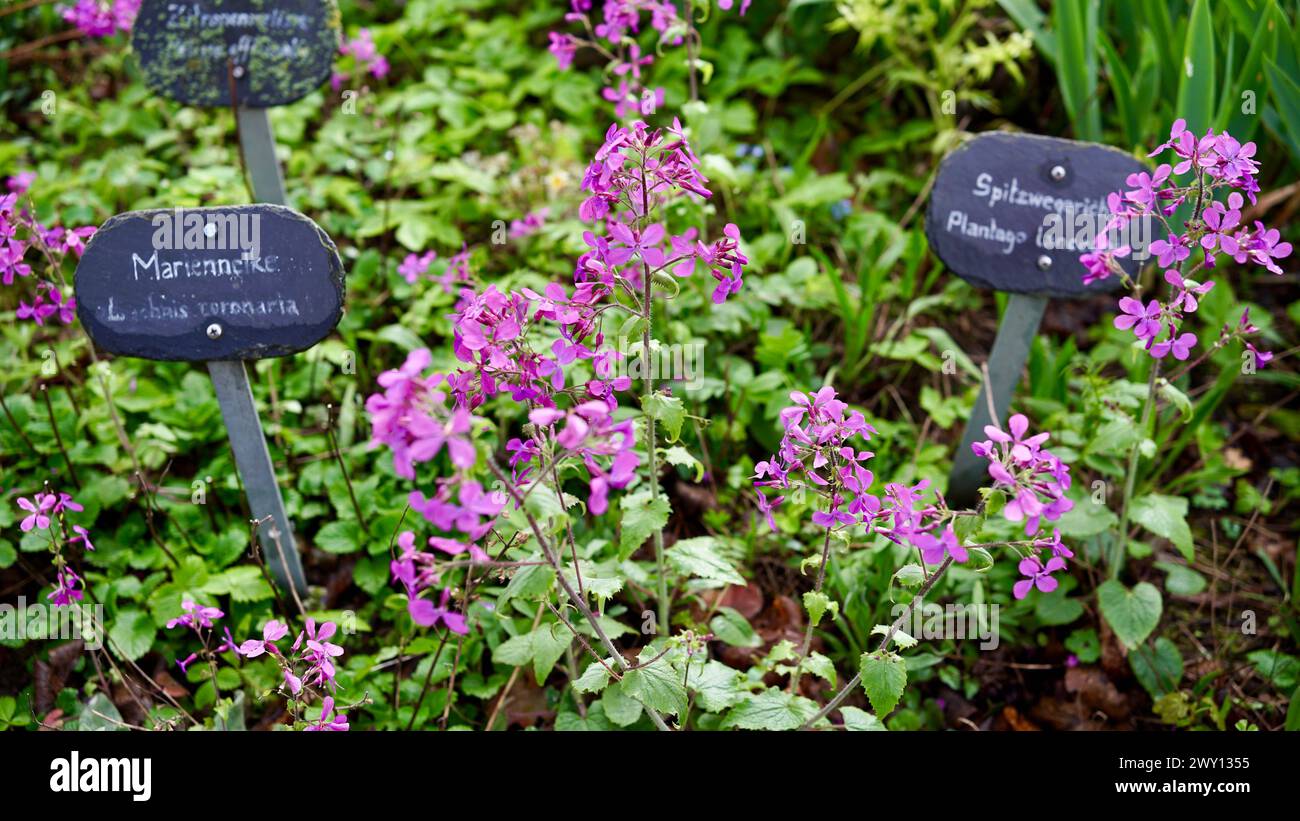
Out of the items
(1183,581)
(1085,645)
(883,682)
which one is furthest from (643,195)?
(1183,581)

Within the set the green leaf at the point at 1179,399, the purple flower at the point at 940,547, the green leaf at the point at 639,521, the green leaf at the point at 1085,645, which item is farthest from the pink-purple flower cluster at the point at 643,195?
the green leaf at the point at 1085,645

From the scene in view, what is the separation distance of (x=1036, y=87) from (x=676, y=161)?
94.9 inches

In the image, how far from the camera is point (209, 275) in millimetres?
1875

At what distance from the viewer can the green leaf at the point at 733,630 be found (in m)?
2.01

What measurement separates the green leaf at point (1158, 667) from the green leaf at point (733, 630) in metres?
0.81

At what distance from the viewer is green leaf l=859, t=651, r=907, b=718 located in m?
1.59

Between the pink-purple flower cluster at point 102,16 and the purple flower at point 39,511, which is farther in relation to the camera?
the pink-purple flower cluster at point 102,16

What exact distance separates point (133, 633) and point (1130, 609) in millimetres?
1972

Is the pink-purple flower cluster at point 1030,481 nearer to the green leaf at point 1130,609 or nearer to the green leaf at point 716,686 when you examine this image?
the green leaf at point 716,686

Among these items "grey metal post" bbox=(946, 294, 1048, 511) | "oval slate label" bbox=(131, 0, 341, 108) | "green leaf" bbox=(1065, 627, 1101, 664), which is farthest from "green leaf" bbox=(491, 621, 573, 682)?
"oval slate label" bbox=(131, 0, 341, 108)
